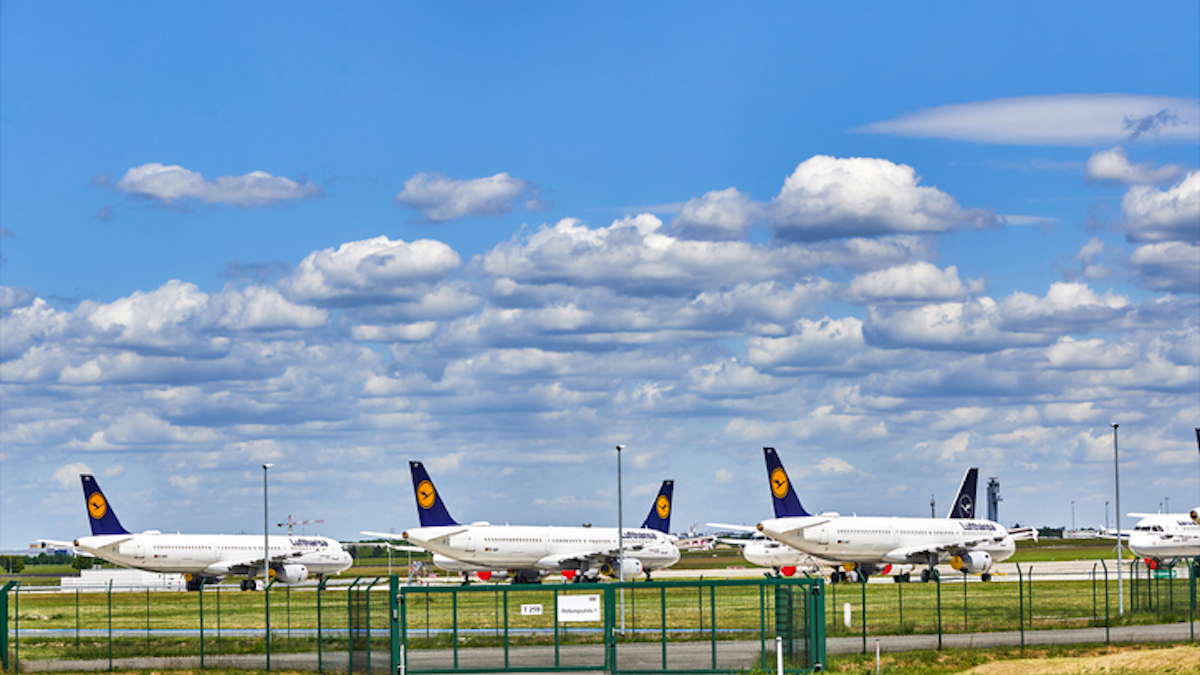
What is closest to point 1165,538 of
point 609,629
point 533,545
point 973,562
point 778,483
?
point 973,562

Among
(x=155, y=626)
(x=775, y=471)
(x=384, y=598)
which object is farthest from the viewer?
(x=775, y=471)

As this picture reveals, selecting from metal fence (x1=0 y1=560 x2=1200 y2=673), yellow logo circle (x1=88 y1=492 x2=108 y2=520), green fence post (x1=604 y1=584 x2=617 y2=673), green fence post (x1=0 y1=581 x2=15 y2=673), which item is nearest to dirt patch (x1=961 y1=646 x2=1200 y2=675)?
metal fence (x1=0 y1=560 x2=1200 y2=673)

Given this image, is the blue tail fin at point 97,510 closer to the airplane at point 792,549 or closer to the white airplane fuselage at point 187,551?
the white airplane fuselage at point 187,551

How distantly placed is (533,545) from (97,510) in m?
26.4

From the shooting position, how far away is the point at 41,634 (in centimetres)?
4897

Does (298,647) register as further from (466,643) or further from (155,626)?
(155,626)

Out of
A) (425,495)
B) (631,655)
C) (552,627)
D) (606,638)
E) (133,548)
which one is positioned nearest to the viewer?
(606,638)

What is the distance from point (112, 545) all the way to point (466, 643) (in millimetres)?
47960

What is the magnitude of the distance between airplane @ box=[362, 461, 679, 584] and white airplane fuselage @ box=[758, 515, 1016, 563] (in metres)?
10.6

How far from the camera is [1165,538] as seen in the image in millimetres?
79562

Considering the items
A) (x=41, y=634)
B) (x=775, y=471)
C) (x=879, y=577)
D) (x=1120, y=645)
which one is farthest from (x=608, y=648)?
(x=879, y=577)

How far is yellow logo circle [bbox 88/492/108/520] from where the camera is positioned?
83625 millimetres

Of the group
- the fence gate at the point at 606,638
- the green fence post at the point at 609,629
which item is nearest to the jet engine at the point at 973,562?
the fence gate at the point at 606,638

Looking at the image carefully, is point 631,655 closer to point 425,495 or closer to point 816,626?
point 816,626
